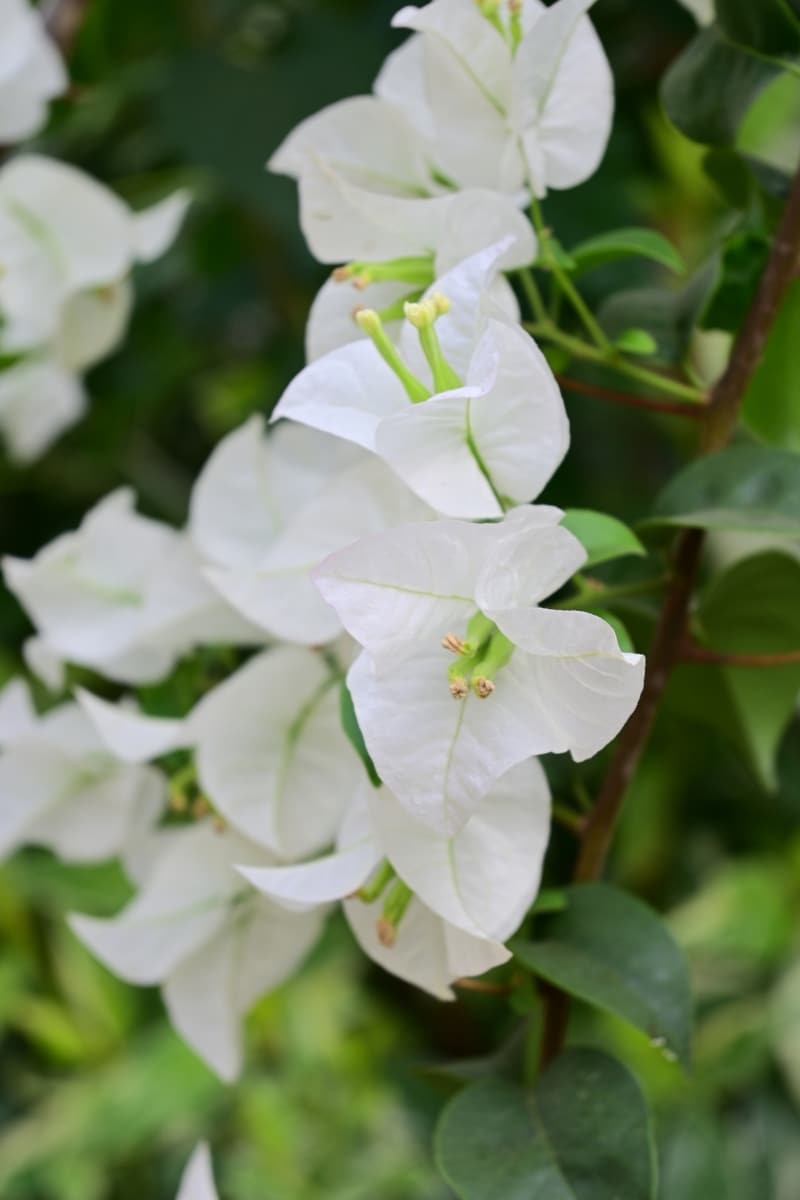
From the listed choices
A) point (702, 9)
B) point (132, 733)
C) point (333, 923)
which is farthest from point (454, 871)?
point (333, 923)

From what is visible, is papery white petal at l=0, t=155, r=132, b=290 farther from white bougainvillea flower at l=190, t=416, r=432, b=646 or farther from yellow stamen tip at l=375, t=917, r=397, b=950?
yellow stamen tip at l=375, t=917, r=397, b=950

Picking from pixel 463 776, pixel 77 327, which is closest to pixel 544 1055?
pixel 463 776

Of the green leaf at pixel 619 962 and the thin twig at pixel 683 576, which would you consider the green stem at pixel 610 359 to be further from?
the green leaf at pixel 619 962

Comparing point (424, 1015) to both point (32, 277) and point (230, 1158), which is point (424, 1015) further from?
point (32, 277)

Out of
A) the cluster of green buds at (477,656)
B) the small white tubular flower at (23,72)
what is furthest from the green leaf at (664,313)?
the small white tubular flower at (23,72)

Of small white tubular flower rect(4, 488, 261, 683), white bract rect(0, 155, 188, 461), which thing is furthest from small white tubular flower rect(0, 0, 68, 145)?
small white tubular flower rect(4, 488, 261, 683)

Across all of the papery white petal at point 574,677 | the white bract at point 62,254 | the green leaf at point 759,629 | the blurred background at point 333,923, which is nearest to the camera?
the papery white petal at point 574,677
